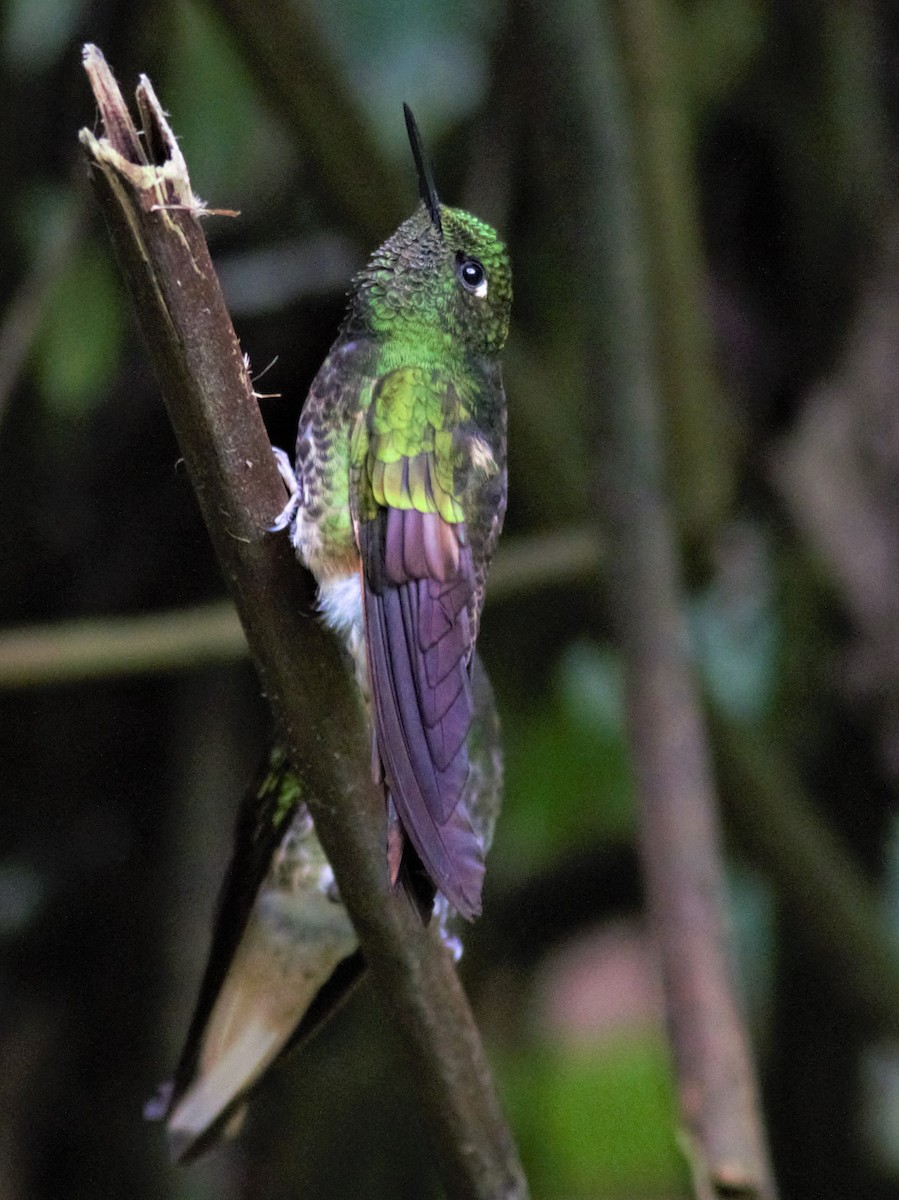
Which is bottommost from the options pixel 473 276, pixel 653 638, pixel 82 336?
pixel 653 638

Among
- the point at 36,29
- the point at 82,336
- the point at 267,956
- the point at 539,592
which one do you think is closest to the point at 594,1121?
the point at 539,592

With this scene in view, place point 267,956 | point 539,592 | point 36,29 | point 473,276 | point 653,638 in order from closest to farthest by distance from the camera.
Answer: point 473,276 → point 267,956 → point 653,638 → point 36,29 → point 539,592

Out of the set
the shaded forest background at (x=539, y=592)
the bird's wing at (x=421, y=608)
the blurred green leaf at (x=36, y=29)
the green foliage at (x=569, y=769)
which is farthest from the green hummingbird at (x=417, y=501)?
the green foliage at (x=569, y=769)

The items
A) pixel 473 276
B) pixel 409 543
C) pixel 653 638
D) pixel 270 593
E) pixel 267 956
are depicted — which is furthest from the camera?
pixel 653 638

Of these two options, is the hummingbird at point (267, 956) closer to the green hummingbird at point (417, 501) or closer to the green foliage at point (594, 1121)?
the green hummingbird at point (417, 501)

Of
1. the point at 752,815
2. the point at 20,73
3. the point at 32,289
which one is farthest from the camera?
the point at 752,815

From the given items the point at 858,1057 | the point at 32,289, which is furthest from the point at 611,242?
the point at 858,1057

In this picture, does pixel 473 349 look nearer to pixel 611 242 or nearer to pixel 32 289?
pixel 611 242

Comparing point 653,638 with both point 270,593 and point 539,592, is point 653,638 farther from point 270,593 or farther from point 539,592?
point 270,593
